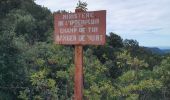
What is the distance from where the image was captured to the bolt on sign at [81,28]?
245 inches

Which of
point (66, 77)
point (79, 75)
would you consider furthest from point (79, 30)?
point (66, 77)

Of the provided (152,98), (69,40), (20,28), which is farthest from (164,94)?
(20,28)

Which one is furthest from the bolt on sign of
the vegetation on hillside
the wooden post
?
the vegetation on hillside

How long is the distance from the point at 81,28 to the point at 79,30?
4cm

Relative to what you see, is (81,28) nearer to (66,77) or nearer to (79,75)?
(79,75)

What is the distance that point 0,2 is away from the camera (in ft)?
75.6

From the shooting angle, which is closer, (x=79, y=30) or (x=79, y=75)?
(x=79, y=30)

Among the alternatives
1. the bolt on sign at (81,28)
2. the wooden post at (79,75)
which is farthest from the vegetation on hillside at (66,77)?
the bolt on sign at (81,28)

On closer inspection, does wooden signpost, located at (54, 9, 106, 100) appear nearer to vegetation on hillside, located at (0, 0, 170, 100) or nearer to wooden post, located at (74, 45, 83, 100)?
wooden post, located at (74, 45, 83, 100)

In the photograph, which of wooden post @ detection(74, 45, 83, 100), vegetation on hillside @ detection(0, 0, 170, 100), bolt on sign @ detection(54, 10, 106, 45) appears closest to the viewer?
bolt on sign @ detection(54, 10, 106, 45)

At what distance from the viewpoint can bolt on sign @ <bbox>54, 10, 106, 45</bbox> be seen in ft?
20.5

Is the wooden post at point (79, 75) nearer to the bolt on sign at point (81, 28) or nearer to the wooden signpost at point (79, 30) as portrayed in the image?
the wooden signpost at point (79, 30)

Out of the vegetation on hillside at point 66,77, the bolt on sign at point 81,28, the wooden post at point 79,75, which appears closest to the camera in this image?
the bolt on sign at point 81,28

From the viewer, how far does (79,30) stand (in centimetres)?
632
